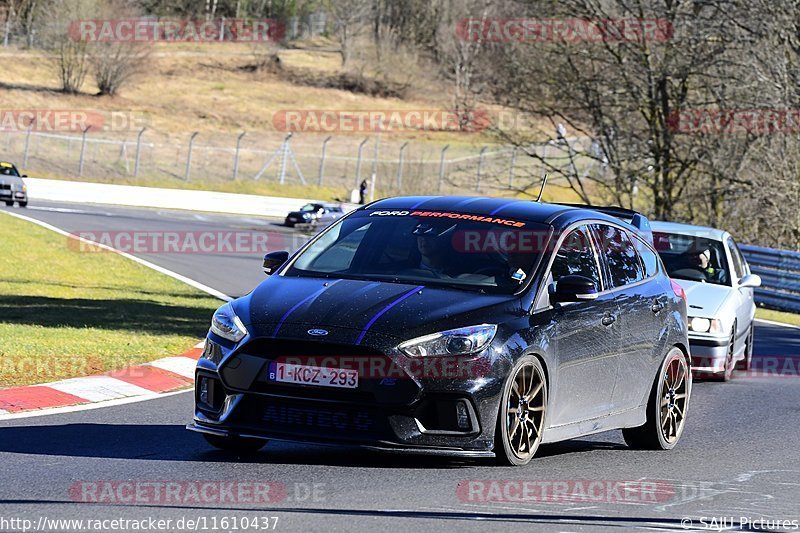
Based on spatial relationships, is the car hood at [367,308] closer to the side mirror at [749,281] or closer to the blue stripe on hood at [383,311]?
the blue stripe on hood at [383,311]

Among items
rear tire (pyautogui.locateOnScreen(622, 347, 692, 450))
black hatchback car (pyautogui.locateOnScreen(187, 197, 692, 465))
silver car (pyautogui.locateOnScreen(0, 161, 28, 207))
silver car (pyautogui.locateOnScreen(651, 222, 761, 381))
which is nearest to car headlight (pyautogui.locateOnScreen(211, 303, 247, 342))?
black hatchback car (pyautogui.locateOnScreen(187, 197, 692, 465))

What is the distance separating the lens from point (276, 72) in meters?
90.6

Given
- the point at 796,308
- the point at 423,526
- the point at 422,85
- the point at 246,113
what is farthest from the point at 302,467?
the point at 422,85

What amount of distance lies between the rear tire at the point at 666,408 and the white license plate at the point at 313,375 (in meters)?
2.74

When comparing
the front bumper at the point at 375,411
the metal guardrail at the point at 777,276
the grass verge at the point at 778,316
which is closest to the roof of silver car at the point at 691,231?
the front bumper at the point at 375,411

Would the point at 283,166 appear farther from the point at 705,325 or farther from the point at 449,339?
the point at 449,339

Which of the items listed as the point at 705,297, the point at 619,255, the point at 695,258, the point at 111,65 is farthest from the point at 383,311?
the point at 111,65

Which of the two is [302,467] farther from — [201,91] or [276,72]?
[276,72]

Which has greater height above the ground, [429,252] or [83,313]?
[429,252]

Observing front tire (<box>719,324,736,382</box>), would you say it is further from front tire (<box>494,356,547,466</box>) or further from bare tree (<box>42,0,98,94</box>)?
bare tree (<box>42,0,98,94</box>)

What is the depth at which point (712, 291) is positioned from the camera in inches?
560

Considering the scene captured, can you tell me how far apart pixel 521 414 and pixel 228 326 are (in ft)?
5.76

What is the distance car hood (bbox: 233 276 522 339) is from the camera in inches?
283

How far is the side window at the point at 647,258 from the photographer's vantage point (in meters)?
9.40
